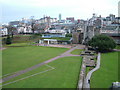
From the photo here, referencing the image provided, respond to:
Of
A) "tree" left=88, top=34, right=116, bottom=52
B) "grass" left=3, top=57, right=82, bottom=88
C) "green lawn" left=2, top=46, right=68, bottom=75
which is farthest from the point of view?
"tree" left=88, top=34, right=116, bottom=52

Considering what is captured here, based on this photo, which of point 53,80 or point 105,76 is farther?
point 105,76

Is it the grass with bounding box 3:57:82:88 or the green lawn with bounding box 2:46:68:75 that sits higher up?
the green lawn with bounding box 2:46:68:75

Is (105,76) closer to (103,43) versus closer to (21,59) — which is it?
(103,43)

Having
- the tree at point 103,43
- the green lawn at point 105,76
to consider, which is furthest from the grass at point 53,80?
the tree at point 103,43

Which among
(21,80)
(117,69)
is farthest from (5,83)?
(117,69)

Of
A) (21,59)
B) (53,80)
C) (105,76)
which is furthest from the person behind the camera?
(21,59)

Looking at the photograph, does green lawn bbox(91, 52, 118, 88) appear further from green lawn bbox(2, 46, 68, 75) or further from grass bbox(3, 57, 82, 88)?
green lawn bbox(2, 46, 68, 75)

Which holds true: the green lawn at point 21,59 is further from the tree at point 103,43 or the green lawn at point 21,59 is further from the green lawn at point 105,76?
the green lawn at point 105,76

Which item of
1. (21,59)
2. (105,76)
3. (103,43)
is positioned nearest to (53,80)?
(105,76)

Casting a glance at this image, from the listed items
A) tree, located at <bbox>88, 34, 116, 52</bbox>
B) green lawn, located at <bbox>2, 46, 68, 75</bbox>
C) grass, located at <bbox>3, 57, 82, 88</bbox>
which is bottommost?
grass, located at <bbox>3, 57, 82, 88</bbox>

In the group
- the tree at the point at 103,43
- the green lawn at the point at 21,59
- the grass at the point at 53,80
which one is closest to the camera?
the grass at the point at 53,80

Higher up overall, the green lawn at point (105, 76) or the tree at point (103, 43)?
the tree at point (103, 43)

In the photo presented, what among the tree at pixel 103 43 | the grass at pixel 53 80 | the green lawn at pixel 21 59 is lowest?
the grass at pixel 53 80

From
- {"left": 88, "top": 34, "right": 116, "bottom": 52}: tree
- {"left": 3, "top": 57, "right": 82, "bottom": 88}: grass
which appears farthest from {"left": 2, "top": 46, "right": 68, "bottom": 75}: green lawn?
{"left": 88, "top": 34, "right": 116, "bottom": 52}: tree
